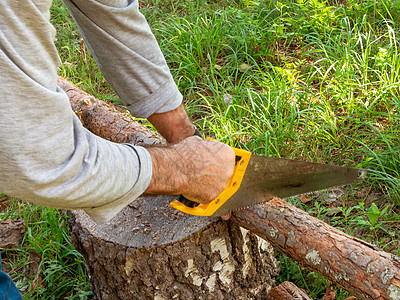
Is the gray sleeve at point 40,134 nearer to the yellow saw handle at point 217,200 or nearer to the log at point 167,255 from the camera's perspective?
the yellow saw handle at point 217,200

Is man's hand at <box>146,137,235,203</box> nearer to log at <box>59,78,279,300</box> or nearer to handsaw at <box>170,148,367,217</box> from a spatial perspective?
handsaw at <box>170,148,367,217</box>

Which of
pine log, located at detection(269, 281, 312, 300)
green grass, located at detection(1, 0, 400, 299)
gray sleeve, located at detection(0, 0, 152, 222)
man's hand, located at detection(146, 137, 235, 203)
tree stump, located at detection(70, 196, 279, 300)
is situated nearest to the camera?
gray sleeve, located at detection(0, 0, 152, 222)

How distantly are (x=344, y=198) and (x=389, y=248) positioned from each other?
48 cm

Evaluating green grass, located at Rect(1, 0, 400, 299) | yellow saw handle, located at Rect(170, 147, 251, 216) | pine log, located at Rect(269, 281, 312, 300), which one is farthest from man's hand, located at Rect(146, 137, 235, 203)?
green grass, located at Rect(1, 0, 400, 299)

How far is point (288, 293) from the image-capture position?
104 inches

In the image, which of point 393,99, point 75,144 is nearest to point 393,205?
point 393,99

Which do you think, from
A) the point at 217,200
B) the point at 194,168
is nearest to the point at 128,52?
the point at 194,168

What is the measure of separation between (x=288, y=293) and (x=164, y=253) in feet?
2.83

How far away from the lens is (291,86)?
3811mm

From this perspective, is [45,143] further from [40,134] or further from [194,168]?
[194,168]

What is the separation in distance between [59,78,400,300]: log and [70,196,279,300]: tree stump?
234 mm

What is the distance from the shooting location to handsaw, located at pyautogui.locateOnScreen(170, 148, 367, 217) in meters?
2.04

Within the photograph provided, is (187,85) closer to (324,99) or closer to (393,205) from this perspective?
(324,99)

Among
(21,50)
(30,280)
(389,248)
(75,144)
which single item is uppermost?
(21,50)
